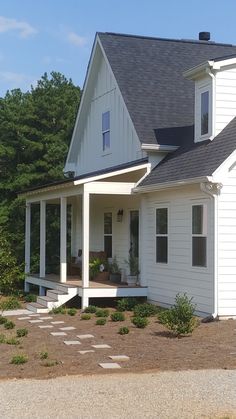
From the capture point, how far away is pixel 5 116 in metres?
29.7

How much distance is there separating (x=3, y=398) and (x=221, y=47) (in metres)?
17.4

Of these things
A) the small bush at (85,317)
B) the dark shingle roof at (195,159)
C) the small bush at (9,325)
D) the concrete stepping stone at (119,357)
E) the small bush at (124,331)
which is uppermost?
the dark shingle roof at (195,159)

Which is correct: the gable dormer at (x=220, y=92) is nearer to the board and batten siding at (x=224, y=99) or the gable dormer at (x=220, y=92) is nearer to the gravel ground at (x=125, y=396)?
the board and batten siding at (x=224, y=99)

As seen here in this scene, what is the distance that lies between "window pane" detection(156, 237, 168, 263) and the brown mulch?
2.71 metres

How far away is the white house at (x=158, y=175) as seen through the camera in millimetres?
13820

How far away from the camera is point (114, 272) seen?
764 inches

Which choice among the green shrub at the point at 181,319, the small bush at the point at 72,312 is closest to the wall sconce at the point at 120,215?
the small bush at the point at 72,312

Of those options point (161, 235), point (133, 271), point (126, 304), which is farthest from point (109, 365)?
point (133, 271)

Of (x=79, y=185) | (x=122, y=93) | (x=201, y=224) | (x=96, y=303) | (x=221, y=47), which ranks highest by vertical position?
(x=221, y=47)

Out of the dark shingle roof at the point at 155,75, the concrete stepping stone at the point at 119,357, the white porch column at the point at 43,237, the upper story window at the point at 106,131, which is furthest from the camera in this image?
the upper story window at the point at 106,131

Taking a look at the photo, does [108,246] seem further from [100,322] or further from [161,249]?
[100,322]

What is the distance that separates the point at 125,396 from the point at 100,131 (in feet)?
49.7

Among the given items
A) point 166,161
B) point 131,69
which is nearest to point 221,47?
point 131,69

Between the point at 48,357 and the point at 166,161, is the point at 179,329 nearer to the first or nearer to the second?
the point at 48,357
